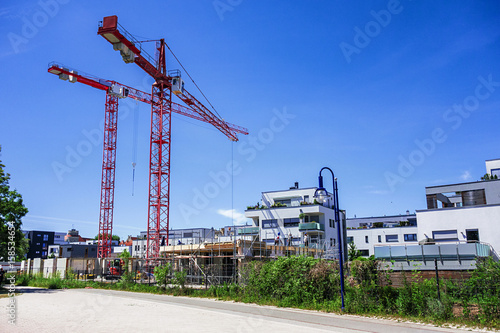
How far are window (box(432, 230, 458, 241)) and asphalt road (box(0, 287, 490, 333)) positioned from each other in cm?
1857

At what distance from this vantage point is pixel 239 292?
68.9 ft

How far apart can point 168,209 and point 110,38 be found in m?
21.9

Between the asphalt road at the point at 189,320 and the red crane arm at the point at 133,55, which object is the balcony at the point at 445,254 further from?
the red crane arm at the point at 133,55

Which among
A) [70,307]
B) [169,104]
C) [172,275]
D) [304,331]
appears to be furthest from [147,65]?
[304,331]

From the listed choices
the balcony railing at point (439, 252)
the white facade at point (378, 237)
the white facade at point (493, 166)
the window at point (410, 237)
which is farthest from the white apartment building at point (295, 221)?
the balcony railing at point (439, 252)

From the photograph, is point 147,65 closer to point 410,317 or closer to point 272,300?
point 272,300

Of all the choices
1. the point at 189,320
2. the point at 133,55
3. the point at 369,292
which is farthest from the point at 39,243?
the point at 369,292

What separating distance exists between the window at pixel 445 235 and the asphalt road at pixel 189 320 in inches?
731

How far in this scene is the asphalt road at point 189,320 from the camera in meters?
12.4

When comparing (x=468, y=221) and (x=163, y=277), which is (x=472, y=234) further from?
(x=163, y=277)

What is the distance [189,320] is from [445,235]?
930 inches

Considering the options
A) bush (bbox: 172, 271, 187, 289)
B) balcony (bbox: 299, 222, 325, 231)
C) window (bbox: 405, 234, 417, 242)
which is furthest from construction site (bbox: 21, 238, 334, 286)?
window (bbox: 405, 234, 417, 242)

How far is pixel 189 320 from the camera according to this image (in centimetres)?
1432

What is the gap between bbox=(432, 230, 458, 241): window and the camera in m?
29.4
